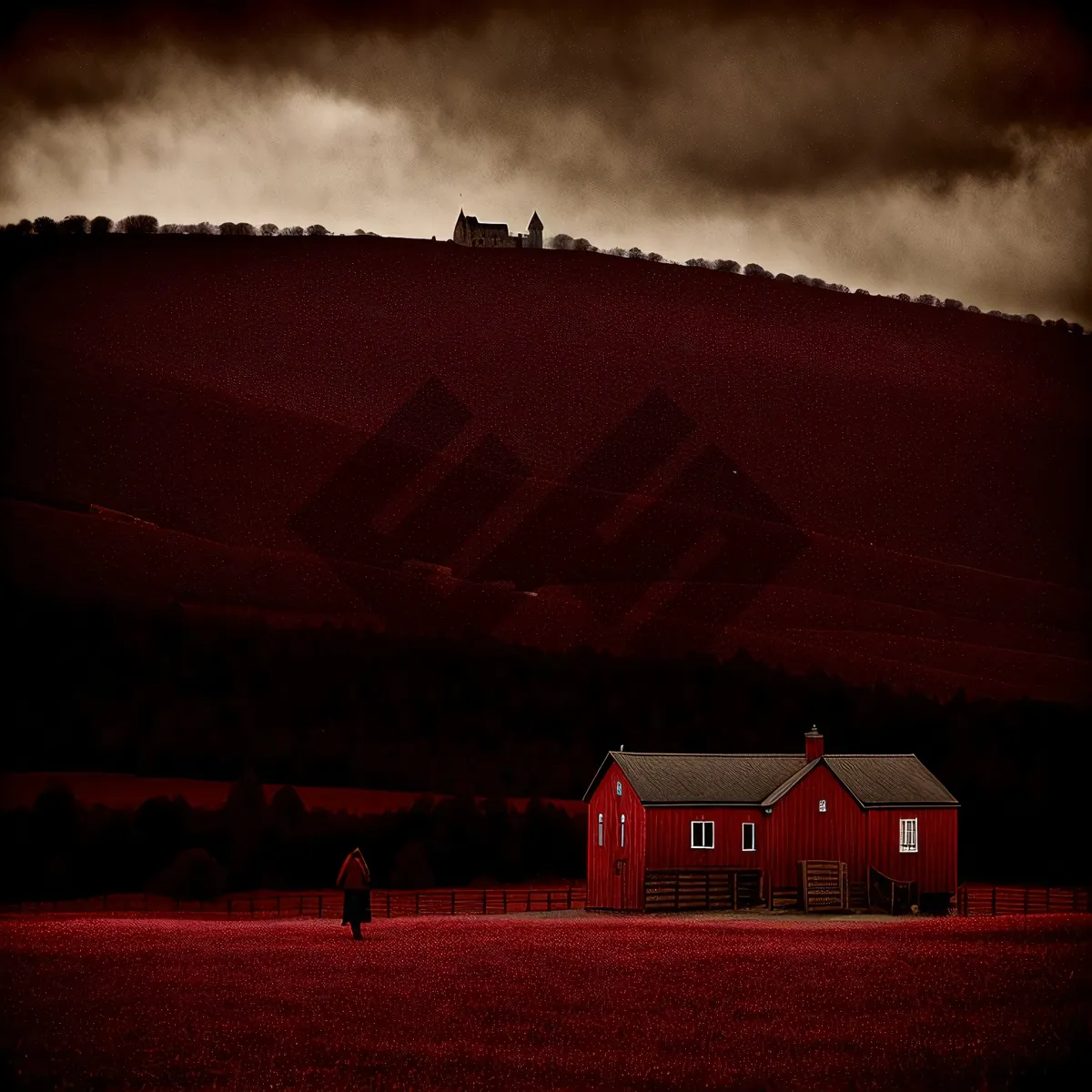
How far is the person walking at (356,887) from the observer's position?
28438 millimetres

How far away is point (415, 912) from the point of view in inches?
1930

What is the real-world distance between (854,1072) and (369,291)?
5764 inches

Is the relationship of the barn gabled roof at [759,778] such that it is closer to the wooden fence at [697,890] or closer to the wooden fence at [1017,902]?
the wooden fence at [697,890]

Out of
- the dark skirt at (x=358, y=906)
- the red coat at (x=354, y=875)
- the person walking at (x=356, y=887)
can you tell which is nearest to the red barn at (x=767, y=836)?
the person walking at (x=356, y=887)

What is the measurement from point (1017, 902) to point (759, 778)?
11412 mm

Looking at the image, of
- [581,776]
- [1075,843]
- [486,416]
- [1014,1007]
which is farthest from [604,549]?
[1014,1007]

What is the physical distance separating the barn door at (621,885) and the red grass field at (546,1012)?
17.8 m

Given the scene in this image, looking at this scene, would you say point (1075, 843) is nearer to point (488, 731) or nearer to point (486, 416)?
point (488, 731)

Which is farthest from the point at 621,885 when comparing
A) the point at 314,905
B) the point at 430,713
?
the point at 430,713

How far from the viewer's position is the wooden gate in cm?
4662

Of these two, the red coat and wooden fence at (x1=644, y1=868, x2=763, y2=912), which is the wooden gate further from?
the red coat

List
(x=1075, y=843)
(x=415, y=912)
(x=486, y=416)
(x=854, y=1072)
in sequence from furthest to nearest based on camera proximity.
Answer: (x=486, y=416) < (x=1075, y=843) < (x=415, y=912) < (x=854, y=1072)

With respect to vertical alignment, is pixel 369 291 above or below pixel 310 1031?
above

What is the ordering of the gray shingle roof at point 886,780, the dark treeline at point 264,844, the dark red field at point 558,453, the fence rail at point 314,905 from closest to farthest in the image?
1. the gray shingle roof at point 886,780
2. the fence rail at point 314,905
3. the dark treeline at point 264,844
4. the dark red field at point 558,453
